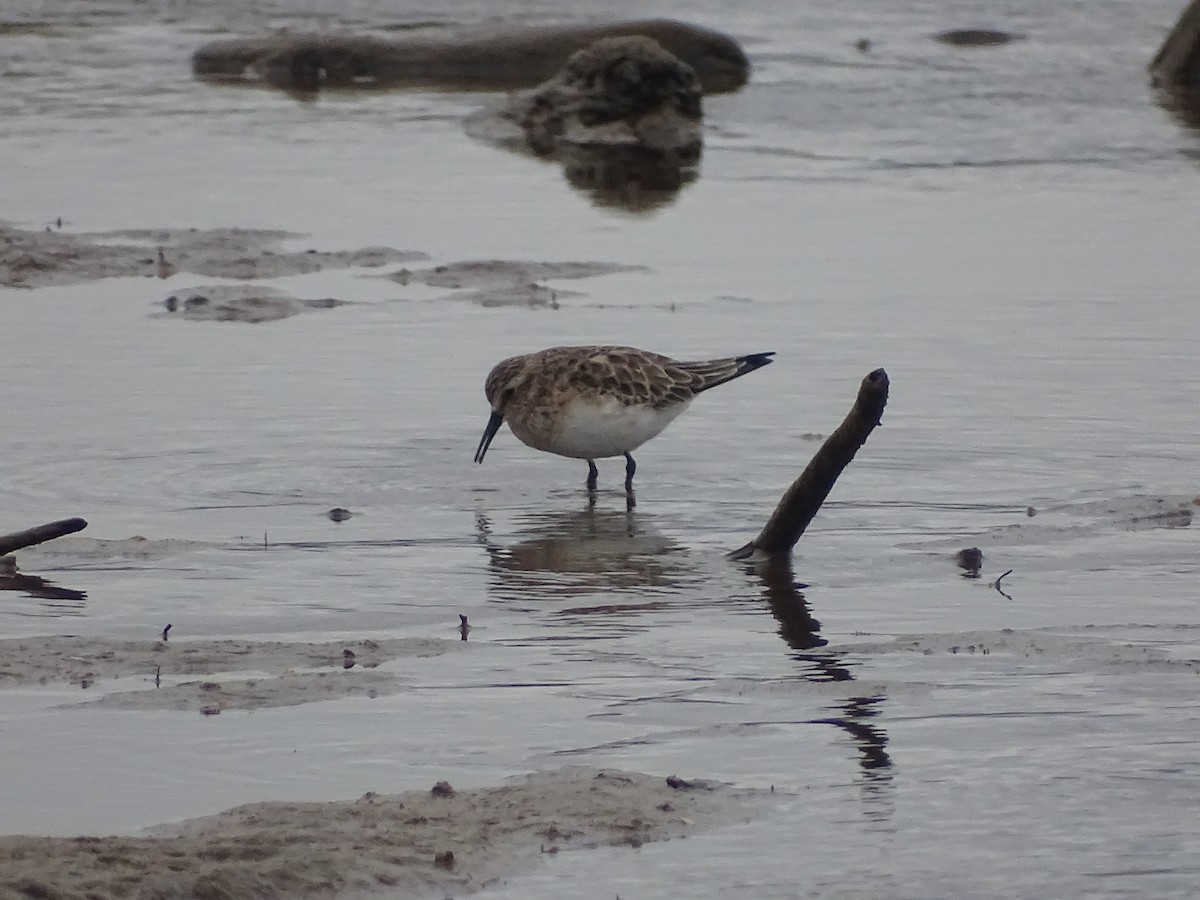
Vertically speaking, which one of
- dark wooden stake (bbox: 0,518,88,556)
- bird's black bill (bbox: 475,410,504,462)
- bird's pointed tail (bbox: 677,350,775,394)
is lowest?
bird's black bill (bbox: 475,410,504,462)

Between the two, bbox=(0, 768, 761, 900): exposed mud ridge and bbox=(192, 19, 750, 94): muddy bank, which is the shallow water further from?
bbox=(192, 19, 750, 94): muddy bank

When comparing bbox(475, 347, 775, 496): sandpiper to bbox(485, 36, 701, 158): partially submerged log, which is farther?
bbox(485, 36, 701, 158): partially submerged log

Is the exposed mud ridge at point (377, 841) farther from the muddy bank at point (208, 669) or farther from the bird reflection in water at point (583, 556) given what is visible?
the bird reflection in water at point (583, 556)

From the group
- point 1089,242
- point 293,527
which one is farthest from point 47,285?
point 1089,242

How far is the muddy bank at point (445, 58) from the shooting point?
24.5m

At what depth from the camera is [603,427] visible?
10039 mm

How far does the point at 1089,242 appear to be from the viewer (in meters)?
15.6

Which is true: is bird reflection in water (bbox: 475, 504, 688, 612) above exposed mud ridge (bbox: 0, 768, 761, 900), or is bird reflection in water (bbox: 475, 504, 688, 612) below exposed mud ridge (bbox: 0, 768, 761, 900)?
below

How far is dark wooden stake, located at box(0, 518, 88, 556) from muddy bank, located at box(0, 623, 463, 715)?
0.39 m

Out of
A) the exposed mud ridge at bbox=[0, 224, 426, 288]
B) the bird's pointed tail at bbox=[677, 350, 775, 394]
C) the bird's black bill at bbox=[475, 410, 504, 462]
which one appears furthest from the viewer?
the exposed mud ridge at bbox=[0, 224, 426, 288]

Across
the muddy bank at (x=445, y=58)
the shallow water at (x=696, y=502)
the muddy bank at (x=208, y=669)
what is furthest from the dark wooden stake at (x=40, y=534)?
the muddy bank at (x=445, y=58)

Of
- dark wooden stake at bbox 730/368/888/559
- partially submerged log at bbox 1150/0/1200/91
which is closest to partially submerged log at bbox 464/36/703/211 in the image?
partially submerged log at bbox 1150/0/1200/91

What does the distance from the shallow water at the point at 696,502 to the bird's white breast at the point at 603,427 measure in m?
0.21

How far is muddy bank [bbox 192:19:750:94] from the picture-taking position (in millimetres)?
24547
